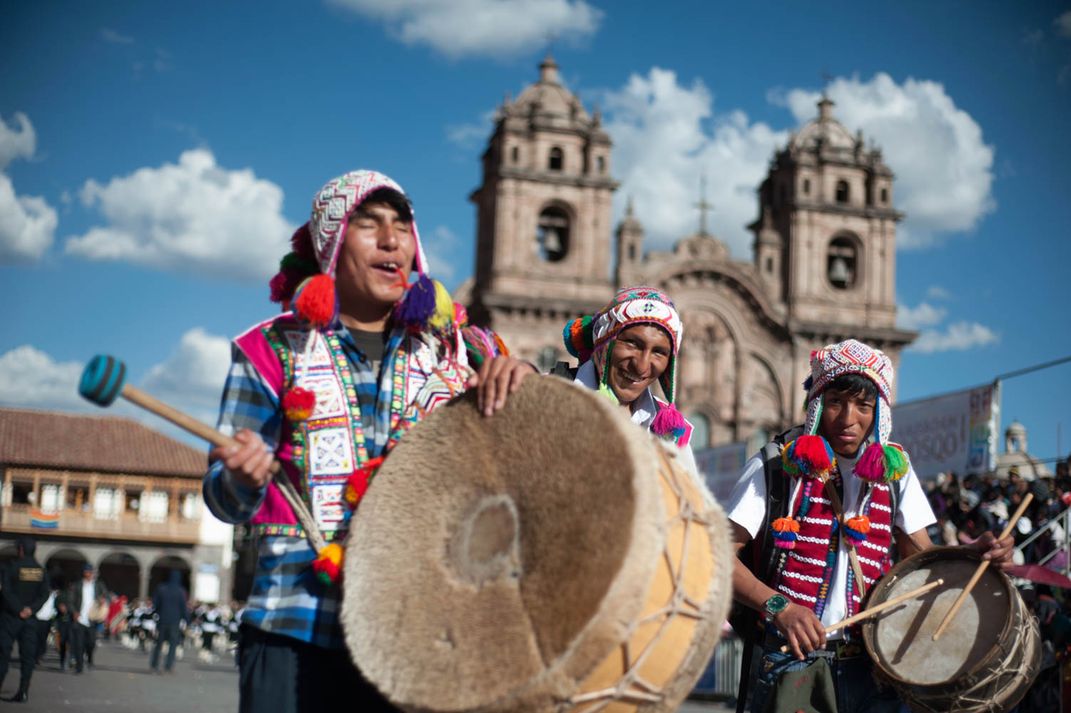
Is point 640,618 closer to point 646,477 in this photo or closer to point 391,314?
point 646,477

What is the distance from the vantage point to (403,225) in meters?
3.35

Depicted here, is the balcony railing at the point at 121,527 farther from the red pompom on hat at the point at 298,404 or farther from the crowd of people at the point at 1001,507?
the red pompom on hat at the point at 298,404

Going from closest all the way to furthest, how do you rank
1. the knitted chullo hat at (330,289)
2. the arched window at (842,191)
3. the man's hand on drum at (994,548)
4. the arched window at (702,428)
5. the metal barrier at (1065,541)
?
the knitted chullo hat at (330,289) → the man's hand on drum at (994,548) → the metal barrier at (1065,541) → the arched window at (702,428) → the arched window at (842,191)

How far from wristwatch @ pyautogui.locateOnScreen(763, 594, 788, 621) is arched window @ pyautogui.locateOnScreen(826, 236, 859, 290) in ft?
149

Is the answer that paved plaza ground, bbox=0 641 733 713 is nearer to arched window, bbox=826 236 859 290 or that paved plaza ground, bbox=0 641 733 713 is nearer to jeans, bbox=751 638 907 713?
jeans, bbox=751 638 907 713

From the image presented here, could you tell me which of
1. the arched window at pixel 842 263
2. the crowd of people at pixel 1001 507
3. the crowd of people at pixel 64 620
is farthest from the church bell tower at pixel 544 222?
the crowd of people at pixel 1001 507

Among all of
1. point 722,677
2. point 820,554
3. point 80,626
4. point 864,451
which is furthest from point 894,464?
point 80,626

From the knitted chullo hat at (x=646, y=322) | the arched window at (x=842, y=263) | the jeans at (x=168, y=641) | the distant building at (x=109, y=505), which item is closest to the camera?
the knitted chullo hat at (x=646, y=322)

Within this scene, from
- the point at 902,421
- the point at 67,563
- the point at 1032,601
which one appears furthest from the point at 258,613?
the point at 67,563

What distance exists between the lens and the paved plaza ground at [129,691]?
1131 cm

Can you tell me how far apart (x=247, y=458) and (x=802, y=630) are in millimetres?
1998

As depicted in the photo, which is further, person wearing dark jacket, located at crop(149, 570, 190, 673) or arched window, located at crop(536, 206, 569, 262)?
arched window, located at crop(536, 206, 569, 262)

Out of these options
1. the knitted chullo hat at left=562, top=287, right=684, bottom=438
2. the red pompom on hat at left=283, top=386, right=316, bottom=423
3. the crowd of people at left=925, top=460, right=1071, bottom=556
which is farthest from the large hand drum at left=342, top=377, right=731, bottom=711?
the crowd of people at left=925, top=460, right=1071, bottom=556

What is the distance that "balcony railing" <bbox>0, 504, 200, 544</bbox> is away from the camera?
56094 mm
